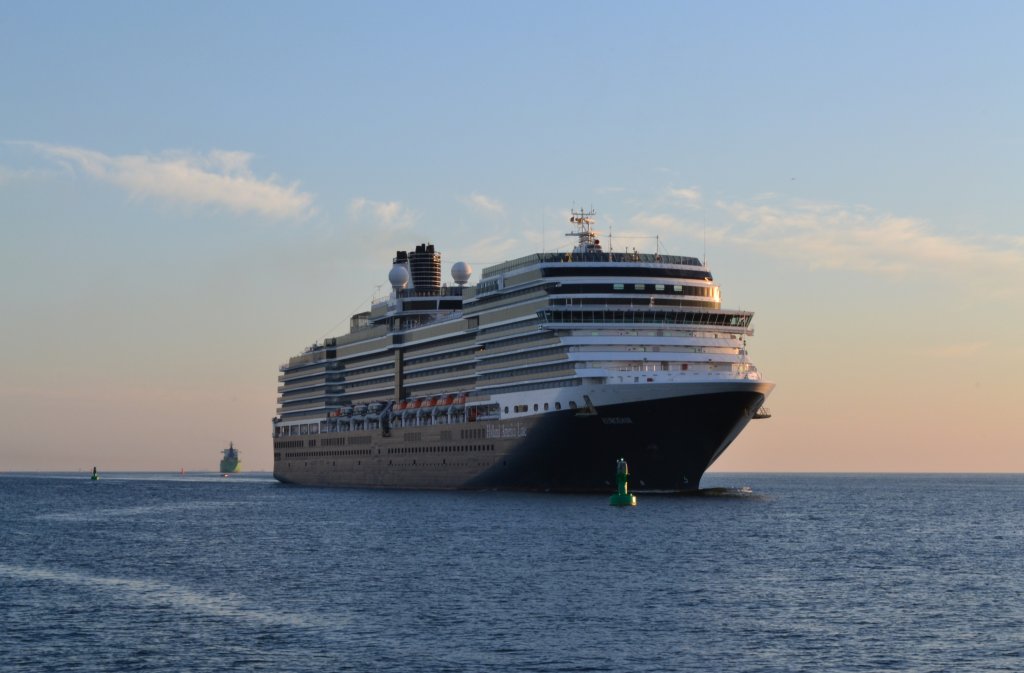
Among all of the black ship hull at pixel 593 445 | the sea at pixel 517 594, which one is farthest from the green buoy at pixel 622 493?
the black ship hull at pixel 593 445

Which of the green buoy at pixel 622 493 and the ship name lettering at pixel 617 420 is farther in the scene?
the ship name lettering at pixel 617 420

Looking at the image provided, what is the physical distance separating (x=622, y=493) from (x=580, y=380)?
1070 centimetres

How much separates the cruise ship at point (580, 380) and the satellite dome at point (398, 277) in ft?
53.9

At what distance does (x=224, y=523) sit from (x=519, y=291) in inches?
1272

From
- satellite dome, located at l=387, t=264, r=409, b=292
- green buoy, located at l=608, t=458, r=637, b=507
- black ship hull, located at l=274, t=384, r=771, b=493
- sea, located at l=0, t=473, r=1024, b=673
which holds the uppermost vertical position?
satellite dome, located at l=387, t=264, r=409, b=292

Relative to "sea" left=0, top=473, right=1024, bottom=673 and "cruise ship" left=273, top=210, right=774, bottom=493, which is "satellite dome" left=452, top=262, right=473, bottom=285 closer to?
"cruise ship" left=273, top=210, right=774, bottom=493

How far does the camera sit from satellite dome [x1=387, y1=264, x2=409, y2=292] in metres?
151

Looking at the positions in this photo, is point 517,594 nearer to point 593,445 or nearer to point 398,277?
point 593,445

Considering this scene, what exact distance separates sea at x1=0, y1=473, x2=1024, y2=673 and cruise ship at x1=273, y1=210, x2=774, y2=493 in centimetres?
915

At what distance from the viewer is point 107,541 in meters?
78.8

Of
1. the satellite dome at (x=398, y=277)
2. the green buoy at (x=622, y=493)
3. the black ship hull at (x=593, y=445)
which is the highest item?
the satellite dome at (x=398, y=277)

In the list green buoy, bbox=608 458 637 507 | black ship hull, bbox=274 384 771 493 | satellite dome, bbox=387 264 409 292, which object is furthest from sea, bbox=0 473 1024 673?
satellite dome, bbox=387 264 409 292

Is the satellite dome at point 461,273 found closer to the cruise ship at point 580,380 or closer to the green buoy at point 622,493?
the cruise ship at point 580,380

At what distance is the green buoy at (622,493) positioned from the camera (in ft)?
308
